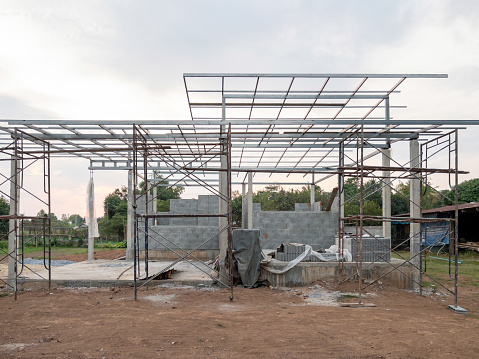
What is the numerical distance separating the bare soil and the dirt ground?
0.02m

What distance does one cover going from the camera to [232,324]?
25.7 feet

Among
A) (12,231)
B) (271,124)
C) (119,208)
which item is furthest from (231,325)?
(119,208)

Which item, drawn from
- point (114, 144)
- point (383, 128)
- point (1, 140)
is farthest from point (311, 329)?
point (1, 140)

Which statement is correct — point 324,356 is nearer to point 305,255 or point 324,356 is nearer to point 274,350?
point 274,350

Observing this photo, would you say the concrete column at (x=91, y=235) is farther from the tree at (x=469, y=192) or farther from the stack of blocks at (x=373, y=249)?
the tree at (x=469, y=192)

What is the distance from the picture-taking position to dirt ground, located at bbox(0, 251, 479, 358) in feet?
20.8

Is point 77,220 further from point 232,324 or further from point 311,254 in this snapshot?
point 232,324

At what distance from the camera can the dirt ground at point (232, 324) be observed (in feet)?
20.8

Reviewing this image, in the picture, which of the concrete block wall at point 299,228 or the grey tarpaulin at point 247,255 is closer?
the grey tarpaulin at point 247,255

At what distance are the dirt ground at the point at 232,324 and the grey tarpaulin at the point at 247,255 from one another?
1.77 feet

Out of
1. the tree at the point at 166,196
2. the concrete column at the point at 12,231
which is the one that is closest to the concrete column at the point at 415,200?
the concrete column at the point at 12,231

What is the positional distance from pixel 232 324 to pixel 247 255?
4.20m

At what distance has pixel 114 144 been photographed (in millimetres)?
14891

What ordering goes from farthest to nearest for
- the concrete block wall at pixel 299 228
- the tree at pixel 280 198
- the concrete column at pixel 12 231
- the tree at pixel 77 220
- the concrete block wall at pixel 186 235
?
the tree at pixel 77 220 → the tree at pixel 280 198 → the concrete block wall at pixel 299 228 → the concrete block wall at pixel 186 235 → the concrete column at pixel 12 231
